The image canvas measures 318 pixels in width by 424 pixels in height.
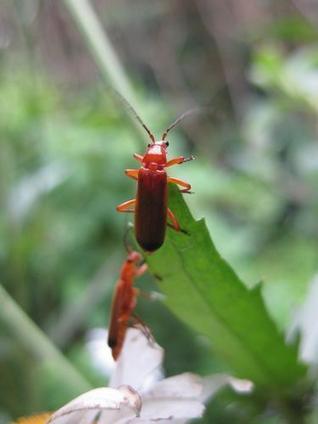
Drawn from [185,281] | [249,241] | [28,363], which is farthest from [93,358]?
[249,241]

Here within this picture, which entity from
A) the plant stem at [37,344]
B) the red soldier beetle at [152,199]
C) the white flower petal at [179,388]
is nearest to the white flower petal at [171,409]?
the white flower petal at [179,388]

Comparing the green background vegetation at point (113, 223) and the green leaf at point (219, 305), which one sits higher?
the green background vegetation at point (113, 223)

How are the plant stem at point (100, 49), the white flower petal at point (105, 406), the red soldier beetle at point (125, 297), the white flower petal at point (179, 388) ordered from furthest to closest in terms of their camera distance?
the plant stem at point (100, 49), the red soldier beetle at point (125, 297), the white flower petal at point (179, 388), the white flower petal at point (105, 406)

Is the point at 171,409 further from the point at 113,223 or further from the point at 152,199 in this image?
the point at 113,223

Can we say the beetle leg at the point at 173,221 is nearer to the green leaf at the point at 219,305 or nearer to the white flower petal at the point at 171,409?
the green leaf at the point at 219,305

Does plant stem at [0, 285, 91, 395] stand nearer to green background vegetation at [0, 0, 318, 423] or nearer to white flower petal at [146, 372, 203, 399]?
green background vegetation at [0, 0, 318, 423]

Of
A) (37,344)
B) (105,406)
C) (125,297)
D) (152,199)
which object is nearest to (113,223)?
(37,344)

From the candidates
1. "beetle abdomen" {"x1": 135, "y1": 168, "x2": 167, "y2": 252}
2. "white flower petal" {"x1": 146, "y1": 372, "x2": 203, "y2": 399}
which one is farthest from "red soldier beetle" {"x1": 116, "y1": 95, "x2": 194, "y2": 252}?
"white flower petal" {"x1": 146, "y1": 372, "x2": 203, "y2": 399}
